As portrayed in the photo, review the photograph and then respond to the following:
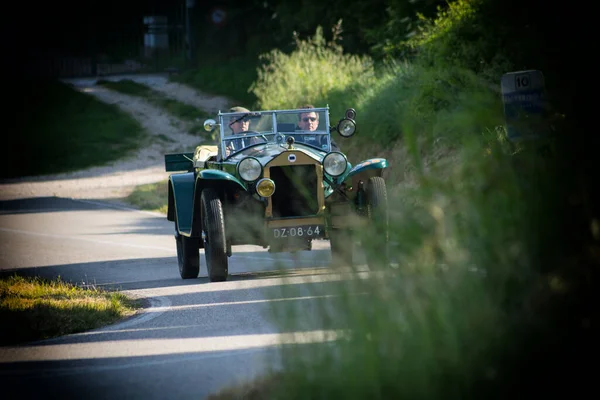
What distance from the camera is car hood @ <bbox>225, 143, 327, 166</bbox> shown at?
14.0 m

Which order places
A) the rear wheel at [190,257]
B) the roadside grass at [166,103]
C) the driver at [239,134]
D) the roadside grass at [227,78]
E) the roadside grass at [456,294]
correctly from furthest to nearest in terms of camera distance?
the roadside grass at [227,78] → the roadside grass at [166,103] → the driver at [239,134] → the rear wheel at [190,257] → the roadside grass at [456,294]

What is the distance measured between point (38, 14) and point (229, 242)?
4620 cm

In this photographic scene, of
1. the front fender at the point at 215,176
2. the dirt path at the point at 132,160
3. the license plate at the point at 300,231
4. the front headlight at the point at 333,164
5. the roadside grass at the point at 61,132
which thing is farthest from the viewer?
the roadside grass at the point at 61,132

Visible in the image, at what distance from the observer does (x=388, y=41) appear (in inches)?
1187

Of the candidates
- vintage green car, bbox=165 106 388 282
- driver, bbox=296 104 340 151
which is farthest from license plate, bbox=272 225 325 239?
driver, bbox=296 104 340 151

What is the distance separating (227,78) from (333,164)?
3626 centimetres

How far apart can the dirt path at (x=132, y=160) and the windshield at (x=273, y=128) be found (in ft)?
46.9

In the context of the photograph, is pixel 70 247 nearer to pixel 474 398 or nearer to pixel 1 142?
pixel 474 398

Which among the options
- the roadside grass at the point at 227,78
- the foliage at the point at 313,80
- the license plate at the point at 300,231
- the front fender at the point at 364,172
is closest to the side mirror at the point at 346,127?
the front fender at the point at 364,172

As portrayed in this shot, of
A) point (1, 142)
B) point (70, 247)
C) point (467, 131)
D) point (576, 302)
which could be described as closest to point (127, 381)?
point (467, 131)

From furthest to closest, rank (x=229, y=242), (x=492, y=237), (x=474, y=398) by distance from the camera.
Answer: (x=229, y=242) → (x=492, y=237) → (x=474, y=398)

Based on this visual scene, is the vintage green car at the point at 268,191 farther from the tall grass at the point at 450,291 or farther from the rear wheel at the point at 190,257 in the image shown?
the tall grass at the point at 450,291

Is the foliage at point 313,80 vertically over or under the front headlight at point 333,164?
over

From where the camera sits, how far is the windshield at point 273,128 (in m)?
15.1
